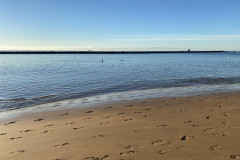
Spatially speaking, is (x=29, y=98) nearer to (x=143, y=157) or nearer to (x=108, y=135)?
(x=108, y=135)

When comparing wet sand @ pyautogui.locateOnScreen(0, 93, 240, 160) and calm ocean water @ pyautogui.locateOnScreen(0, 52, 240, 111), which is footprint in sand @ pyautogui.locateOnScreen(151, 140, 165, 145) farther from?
calm ocean water @ pyautogui.locateOnScreen(0, 52, 240, 111)

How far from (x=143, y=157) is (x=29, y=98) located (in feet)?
44.4

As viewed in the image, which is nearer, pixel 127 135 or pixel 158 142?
pixel 158 142

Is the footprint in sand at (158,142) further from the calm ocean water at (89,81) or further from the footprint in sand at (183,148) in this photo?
the calm ocean water at (89,81)

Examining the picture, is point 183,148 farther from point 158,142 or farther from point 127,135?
point 127,135

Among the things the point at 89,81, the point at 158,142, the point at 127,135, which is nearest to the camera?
the point at 158,142

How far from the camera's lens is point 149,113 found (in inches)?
400

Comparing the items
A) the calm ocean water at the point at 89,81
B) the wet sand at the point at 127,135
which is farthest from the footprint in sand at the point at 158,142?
the calm ocean water at the point at 89,81

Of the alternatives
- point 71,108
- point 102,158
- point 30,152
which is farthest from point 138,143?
point 71,108

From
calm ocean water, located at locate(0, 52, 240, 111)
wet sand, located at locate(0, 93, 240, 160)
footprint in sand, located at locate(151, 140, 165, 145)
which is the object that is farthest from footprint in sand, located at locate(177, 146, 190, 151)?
calm ocean water, located at locate(0, 52, 240, 111)

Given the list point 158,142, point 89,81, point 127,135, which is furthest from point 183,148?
point 89,81

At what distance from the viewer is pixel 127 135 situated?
694 cm

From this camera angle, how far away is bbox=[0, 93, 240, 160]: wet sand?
5.50 meters

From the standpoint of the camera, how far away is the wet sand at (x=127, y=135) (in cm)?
550
